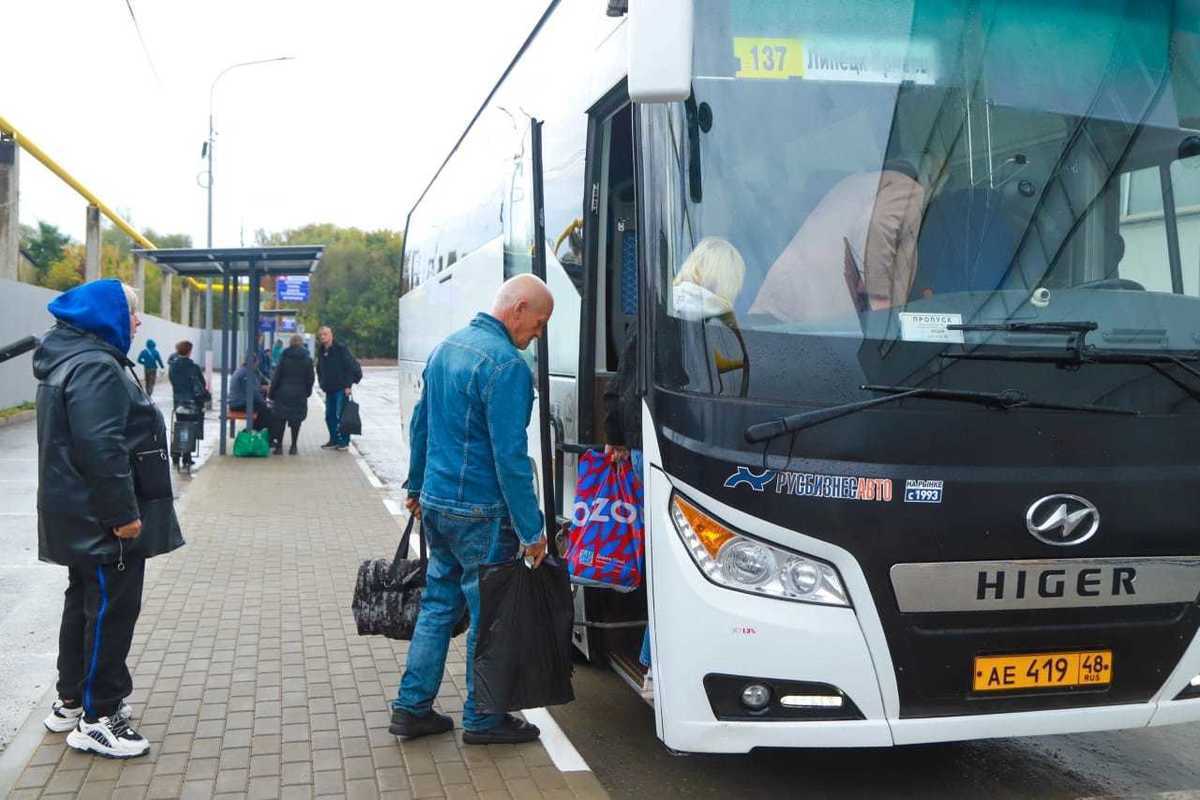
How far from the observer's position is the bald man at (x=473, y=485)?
183 inches

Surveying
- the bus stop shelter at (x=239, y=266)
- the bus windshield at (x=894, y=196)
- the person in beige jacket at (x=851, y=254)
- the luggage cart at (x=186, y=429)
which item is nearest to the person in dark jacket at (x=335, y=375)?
the bus stop shelter at (x=239, y=266)

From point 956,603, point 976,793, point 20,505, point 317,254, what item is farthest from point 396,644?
point 317,254

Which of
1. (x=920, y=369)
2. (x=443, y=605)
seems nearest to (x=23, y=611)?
(x=443, y=605)

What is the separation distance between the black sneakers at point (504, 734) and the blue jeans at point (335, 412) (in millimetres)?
14613

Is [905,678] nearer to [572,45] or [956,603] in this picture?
[956,603]

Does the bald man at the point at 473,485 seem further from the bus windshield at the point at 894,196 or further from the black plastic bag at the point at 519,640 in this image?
the bus windshield at the point at 894,196

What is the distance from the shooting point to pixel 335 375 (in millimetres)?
18531

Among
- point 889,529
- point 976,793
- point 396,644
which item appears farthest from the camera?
point 396,644

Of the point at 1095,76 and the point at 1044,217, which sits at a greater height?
the point at 1095,76

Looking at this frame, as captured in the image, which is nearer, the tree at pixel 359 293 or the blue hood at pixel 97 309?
the blue hood at pixel 97 309

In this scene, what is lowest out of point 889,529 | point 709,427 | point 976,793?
point 976,793

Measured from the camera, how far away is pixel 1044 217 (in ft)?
13.3

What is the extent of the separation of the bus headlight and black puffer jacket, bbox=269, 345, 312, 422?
14.6 meters

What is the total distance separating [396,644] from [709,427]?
3479 mm
